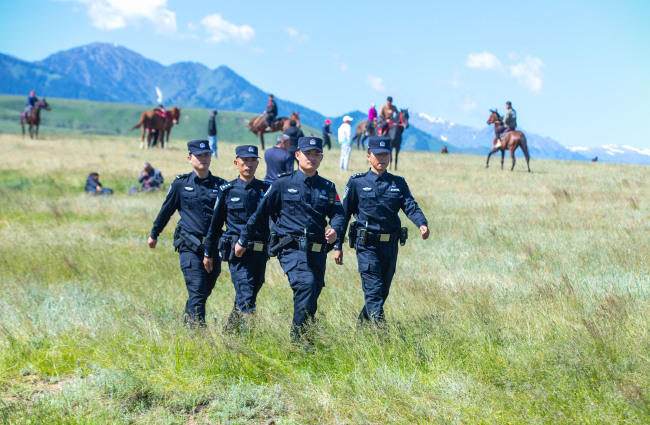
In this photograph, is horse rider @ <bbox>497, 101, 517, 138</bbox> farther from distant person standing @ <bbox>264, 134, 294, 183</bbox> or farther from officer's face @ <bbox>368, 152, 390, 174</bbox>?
officer's face @ <bbox>368, 152, 390, 174</bbox>

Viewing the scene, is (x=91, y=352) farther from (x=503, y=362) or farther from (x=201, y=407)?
(x=503, y=362)

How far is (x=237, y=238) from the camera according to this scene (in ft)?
19.6

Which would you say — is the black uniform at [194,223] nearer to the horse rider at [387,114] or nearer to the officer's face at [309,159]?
the officer's face at [309,159]

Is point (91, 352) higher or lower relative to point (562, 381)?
lower

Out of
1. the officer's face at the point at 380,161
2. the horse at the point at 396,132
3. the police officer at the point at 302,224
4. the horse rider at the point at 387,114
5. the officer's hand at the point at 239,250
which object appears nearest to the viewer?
the police officer at the point at 302,224

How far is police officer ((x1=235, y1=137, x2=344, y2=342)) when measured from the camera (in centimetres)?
547

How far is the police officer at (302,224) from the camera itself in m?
5.47

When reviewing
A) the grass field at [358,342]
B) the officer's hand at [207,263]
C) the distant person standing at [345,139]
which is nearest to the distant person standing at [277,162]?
the grass field at [358,342]

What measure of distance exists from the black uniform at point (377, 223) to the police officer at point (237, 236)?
0.88 meters

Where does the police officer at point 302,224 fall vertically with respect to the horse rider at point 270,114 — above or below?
below

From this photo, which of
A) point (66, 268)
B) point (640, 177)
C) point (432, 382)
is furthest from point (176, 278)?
point (640, 177)

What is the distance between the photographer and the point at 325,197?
222 inches

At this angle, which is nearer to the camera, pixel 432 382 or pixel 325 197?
pixel 432 382

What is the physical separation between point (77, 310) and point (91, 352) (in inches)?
63.2
